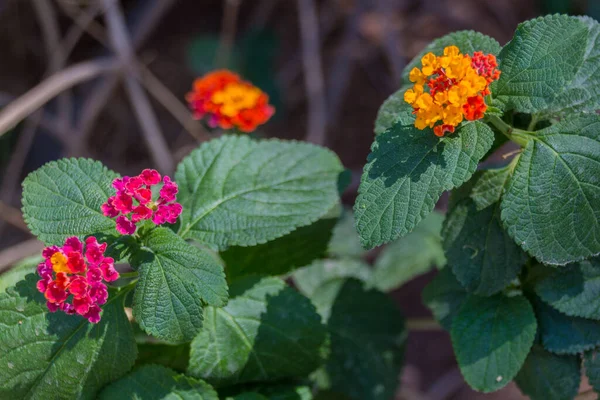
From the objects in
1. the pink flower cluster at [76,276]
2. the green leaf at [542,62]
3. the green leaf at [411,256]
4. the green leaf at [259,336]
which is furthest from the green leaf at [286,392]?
the green leaf at [542,62]

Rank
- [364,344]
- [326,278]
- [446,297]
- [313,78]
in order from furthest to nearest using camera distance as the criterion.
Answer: [313,78], [326,278], [364,344], [446,297]

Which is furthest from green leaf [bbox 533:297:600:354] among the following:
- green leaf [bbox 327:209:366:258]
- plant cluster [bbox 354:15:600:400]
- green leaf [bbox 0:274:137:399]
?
green leaf [bbox 0:274:137:399]

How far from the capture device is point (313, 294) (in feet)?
6.56

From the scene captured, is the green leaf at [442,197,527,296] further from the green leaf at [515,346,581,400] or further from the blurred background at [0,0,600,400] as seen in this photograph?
the blurred background at [0,0,600,400]

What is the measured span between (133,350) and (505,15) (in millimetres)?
2724

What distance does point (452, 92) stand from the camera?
45.1 inches

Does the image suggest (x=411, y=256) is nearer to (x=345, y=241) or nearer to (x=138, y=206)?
(x=345, y=241)

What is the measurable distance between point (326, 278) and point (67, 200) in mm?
993

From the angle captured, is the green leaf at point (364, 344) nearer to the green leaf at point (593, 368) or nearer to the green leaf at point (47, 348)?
the green leaf at point (593, 368)

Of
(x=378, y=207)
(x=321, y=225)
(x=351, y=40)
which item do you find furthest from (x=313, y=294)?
(x=351, y=40)

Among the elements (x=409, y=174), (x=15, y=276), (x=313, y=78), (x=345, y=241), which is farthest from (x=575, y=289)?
(x=313, y=78)

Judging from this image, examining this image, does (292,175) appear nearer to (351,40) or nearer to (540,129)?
(540,129)

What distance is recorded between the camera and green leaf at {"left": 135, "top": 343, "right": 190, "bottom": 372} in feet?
5.07

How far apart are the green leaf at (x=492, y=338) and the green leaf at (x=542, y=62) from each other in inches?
20.3
